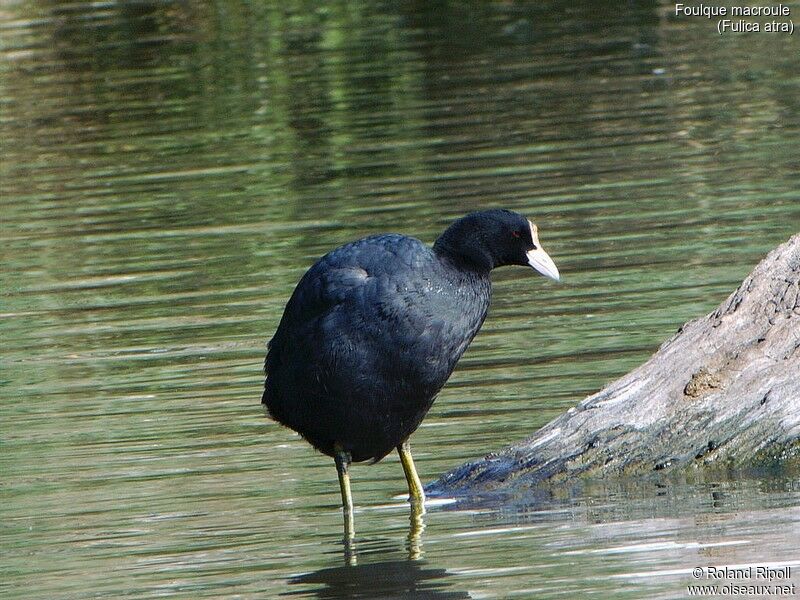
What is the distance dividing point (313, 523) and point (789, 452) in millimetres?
1623

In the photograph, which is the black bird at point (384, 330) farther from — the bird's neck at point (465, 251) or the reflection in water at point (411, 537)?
the reflection in water at point (411, 537)

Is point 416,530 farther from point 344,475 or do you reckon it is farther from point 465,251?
point 465,251

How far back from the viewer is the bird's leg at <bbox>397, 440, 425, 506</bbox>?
6055 mm

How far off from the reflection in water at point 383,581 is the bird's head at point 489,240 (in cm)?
119

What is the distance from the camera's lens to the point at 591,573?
15.8ft

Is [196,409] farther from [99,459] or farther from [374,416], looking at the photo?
[374,416]

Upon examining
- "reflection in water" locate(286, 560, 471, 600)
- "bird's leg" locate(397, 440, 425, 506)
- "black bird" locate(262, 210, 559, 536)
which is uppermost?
"black bird" locate(262, 210, 559, 536)

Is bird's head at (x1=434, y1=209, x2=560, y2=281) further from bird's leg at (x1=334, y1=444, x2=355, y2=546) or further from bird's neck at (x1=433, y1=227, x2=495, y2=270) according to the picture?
bird's leg at (x1=334, y1=444, x2=355, y2=546)

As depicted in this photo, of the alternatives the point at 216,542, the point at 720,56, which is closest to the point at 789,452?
the point at 216,542

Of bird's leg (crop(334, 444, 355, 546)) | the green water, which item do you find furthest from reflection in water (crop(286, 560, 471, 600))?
bird's leg (crop(334, 444, 355, 546))

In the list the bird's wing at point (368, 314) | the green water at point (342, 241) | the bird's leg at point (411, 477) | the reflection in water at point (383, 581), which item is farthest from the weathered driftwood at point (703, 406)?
the reflection in water at point (383, 581)

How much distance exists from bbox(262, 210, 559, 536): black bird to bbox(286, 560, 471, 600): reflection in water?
0.73 metres

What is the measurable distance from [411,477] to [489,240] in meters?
0.89

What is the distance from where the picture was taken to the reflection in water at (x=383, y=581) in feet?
16.2
